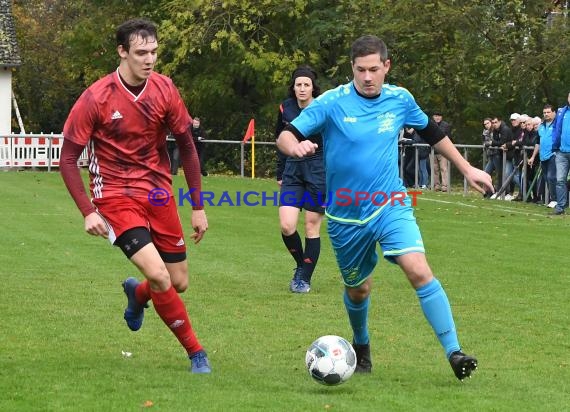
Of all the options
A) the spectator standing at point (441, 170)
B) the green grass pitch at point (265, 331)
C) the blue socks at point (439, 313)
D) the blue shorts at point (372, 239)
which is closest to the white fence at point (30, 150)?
the spectator standing at point (441, 170)

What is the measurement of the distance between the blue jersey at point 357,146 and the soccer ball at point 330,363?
88 centimetres

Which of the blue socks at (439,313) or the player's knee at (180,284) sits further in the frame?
the player's knee at (180,284)

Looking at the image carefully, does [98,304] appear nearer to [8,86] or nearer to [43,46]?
[8,86]

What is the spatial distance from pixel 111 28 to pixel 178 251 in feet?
135

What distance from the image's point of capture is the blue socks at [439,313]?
23.7 feet

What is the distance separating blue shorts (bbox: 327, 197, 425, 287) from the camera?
24.1ft

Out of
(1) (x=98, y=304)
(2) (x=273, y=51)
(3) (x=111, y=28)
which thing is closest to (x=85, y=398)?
(1) (x=98, y=304)

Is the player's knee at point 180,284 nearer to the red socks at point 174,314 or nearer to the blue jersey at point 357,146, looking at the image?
the red socks at point 174,314

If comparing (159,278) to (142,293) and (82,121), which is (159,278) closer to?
(142,293)

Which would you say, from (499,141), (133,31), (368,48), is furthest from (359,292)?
(499,141)

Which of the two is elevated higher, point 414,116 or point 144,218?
point 414,116

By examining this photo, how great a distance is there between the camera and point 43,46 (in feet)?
189

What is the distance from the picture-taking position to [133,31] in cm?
750

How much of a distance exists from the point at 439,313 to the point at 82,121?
2.51 metres
